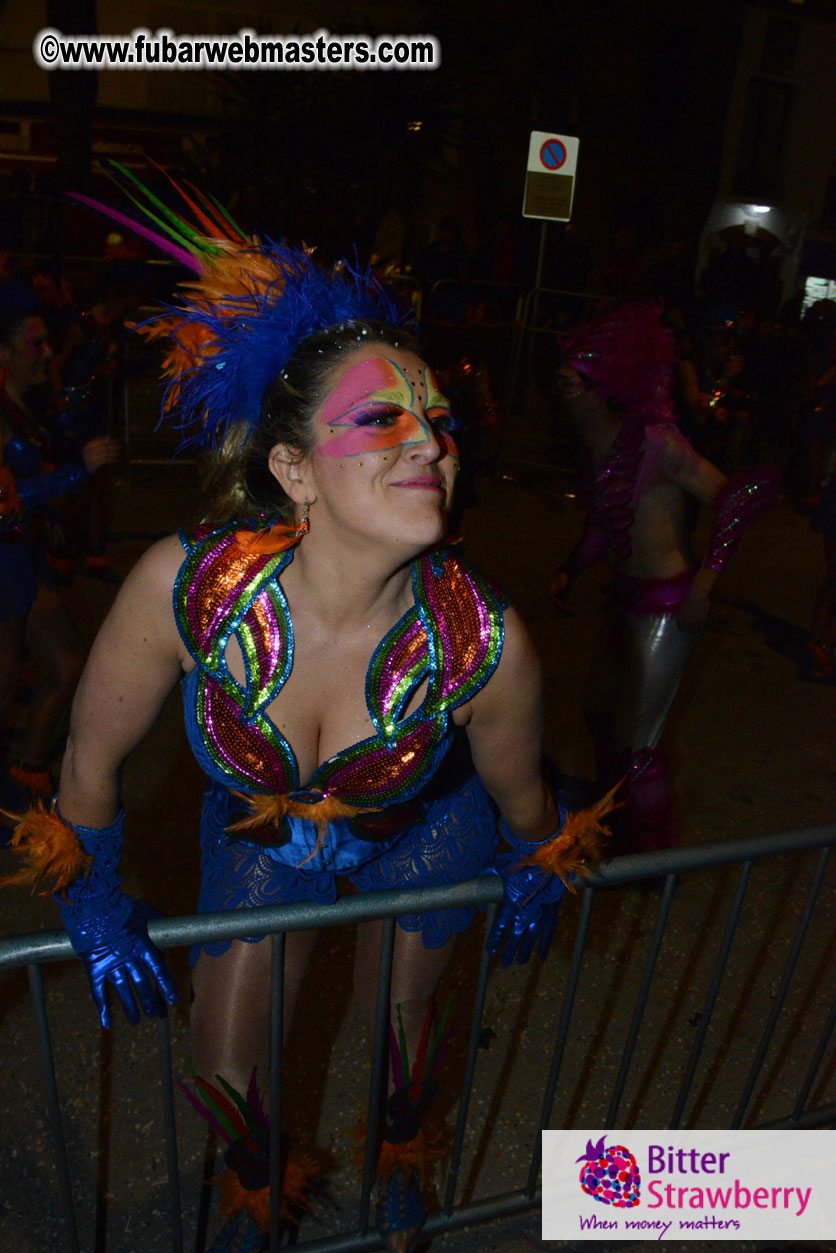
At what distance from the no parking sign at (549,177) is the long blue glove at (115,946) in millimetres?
8984

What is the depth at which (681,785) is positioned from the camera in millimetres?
4496

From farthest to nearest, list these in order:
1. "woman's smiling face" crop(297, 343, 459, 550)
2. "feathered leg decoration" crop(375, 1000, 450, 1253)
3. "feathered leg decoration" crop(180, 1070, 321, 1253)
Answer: "feathered leg decoration" crop(375, 1000, 450, 1253) → "feathered leg decoration" crop(180, 1070, 321, 1253) → "woman's smiling face" crop(297, 343, 459, 550)

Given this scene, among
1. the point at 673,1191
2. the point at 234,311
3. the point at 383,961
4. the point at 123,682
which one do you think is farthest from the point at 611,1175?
the point at 234,311

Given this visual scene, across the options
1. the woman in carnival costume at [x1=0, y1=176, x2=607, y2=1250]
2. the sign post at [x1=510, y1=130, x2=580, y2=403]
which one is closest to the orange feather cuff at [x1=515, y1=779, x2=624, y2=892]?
the woman in carnival costume at [x1=0, y1=176, x2=607, y2=1250]

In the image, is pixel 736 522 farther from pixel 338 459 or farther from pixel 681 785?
pixel 338 459

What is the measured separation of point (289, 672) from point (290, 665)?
0.01 metres

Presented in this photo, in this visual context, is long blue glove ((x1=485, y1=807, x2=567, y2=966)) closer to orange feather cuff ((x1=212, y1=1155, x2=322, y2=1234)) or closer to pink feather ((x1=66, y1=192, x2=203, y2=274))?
orange feather cuff ((x1=212, y1=1155, x2=322, y2=1234))

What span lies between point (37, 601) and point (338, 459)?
2244 mm

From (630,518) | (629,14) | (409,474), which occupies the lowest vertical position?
(630,518)

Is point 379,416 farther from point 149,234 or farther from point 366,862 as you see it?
point 366,862

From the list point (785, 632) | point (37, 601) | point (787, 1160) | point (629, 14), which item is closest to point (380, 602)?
point (787, 1160)

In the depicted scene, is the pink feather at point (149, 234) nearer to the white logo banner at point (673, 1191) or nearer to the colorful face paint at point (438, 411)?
the colorful face paint at point (438, 411)

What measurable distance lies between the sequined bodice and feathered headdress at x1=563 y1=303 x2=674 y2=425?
5.71 ft

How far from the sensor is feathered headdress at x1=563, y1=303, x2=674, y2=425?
3451 mm
